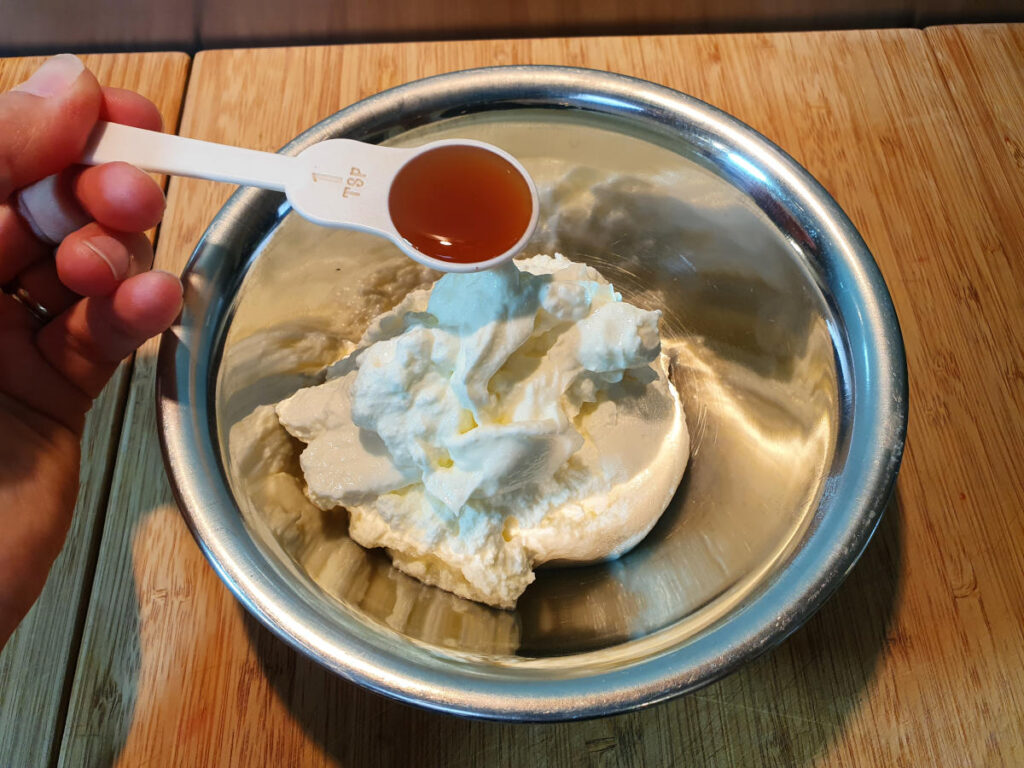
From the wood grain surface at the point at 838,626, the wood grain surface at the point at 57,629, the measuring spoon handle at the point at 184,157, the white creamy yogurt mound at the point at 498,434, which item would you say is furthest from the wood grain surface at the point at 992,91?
the wood grain surface at the point at 57,629

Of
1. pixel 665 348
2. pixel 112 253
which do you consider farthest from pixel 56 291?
pixel 665 348

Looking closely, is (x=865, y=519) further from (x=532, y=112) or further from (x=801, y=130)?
(x=801, y=130)

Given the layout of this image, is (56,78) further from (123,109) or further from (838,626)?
(838,626)

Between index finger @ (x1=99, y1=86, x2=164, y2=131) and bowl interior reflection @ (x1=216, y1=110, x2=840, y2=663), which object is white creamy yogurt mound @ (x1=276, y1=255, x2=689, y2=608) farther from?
index finger @ (x1=99, y1=86, x2=164, y2=131)

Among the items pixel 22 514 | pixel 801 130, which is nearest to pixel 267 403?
pixel 22 514

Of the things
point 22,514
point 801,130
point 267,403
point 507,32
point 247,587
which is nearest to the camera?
point 247,587

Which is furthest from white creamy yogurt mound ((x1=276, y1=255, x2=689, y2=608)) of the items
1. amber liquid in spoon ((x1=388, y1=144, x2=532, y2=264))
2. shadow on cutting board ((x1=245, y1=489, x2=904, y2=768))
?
shadow on cutting board ((x1=245, y1=489, x2=904, y2=768))
